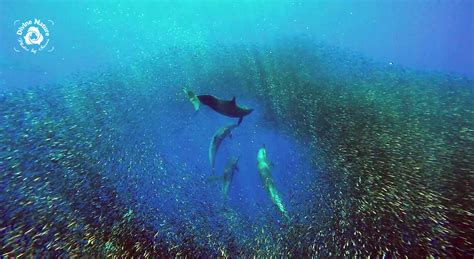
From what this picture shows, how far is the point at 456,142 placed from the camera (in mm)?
8328

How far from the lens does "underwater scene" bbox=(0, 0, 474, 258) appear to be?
639cm

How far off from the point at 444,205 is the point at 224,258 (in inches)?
174

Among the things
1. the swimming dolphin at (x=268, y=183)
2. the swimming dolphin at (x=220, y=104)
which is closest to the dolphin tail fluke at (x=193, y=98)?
the swimming dolphin at (x=220, y=104)

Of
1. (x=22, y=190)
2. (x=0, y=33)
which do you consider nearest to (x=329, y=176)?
(x=22, y=190)

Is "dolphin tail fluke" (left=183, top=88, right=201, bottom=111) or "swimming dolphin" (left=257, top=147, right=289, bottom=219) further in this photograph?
"swimming dolphin" (left=257, top=147, right=289, bottom=219)

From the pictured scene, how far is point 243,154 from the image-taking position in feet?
63.1

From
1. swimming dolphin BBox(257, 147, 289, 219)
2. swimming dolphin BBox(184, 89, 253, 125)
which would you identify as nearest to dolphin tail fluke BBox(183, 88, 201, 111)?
swimming dolphin BBox(184, 89, 253, 125)

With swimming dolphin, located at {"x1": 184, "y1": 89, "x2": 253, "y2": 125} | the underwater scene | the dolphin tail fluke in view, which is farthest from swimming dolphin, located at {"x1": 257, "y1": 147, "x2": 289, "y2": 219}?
the dolphin tail fluke

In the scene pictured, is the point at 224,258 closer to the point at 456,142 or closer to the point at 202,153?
the point at 456,142

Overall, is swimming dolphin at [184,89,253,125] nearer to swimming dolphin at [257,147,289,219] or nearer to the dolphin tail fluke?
the dolphin tail fluke

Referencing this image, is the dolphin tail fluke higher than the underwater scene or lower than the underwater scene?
higher

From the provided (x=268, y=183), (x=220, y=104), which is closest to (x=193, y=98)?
(x=220, y=104)

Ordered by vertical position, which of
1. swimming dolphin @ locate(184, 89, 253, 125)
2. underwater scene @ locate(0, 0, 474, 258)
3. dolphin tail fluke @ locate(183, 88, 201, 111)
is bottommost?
underwater scene @ locate(0, 0, 474, 258)

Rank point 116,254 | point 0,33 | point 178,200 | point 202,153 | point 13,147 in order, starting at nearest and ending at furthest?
point 116,254 < point 13,147 < point 178,200 < point 202,153 < point 0,33
